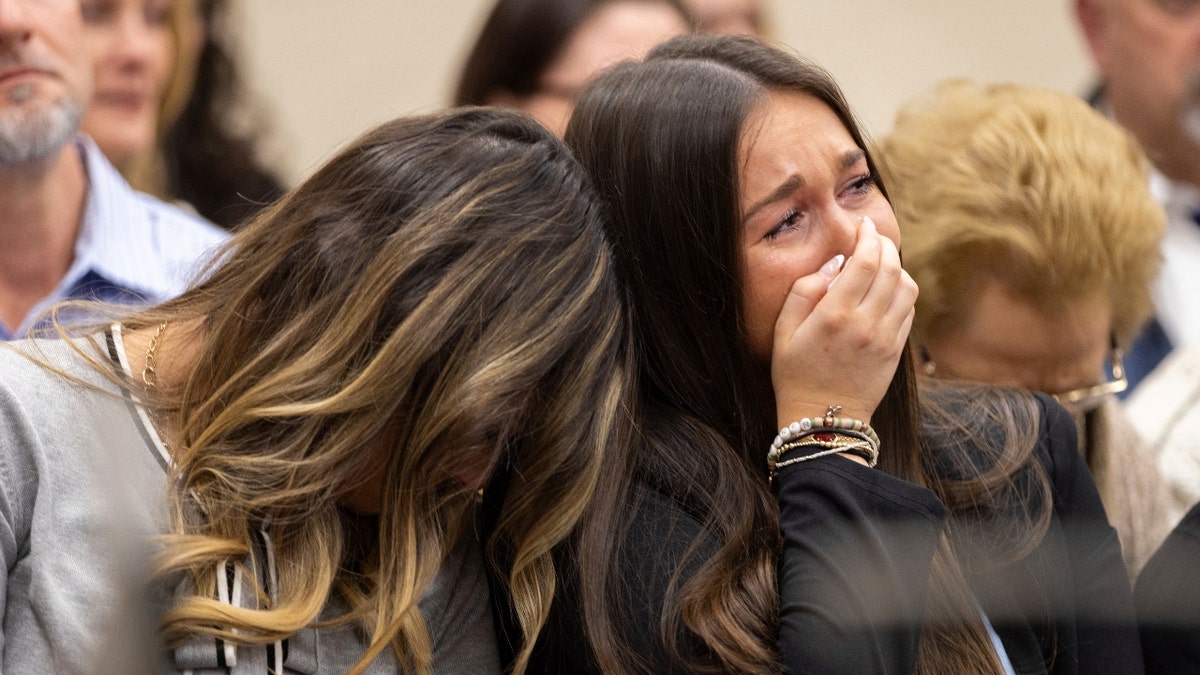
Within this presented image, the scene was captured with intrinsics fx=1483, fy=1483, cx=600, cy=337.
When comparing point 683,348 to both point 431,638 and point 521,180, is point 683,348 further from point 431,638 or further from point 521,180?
point 431,638

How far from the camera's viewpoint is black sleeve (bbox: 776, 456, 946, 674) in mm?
1183

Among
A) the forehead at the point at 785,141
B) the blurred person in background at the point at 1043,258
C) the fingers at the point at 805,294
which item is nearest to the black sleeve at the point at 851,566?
the fingers at the point at 805,294

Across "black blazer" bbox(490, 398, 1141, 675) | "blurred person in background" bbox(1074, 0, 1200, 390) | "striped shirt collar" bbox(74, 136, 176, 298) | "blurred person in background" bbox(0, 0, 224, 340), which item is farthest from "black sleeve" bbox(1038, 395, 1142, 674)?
"striped shirt collar" bbox(74, 136, 176, 298)

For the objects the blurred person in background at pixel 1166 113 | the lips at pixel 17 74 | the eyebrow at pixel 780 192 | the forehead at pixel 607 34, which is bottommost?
the blurred person in background at pixel 1166 113

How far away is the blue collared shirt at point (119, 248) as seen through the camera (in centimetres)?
180

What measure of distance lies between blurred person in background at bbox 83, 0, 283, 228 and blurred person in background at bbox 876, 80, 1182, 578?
898 mm

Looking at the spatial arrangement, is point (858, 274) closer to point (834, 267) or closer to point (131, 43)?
point (834, 267)

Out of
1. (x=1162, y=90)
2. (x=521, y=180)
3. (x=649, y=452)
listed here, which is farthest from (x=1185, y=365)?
(x=521, y=180)

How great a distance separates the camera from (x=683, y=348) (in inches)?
52.6

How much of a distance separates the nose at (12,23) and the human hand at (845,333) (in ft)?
3.10

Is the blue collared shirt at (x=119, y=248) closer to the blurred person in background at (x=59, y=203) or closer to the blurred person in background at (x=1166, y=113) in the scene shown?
the blurred person in background at (x=59, y=203)

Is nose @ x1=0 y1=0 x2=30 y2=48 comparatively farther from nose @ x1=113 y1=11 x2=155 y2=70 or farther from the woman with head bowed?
the woman with head bowed

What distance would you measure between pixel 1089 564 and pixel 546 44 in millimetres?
1145

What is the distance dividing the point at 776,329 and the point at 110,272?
2.96 ft
